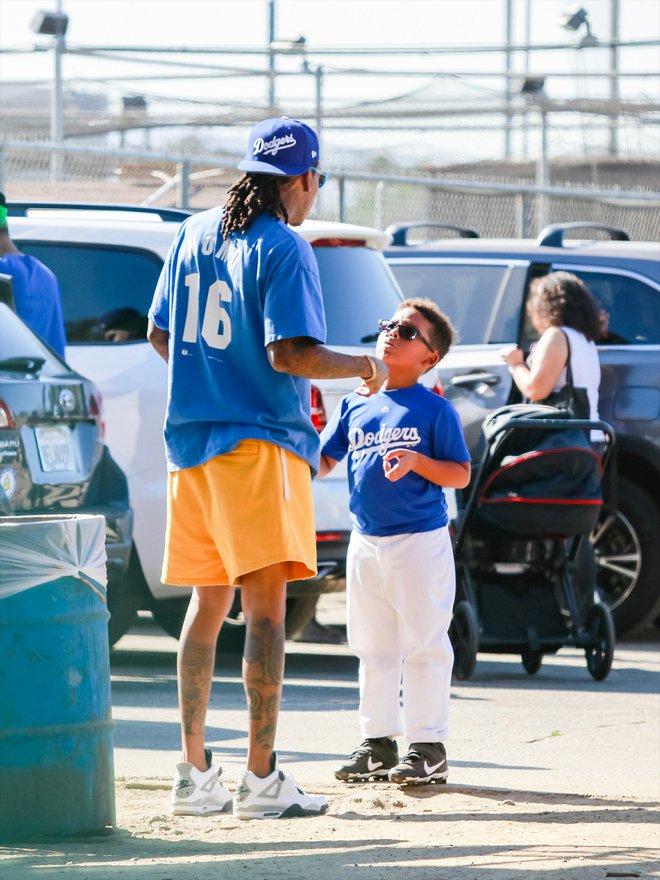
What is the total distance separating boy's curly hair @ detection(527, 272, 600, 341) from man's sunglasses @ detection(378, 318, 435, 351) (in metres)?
3.00

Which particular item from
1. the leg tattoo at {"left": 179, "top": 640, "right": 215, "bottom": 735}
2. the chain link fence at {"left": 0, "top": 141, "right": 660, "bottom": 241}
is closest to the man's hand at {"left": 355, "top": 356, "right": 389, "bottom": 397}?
the leg tattoo at {"left": 179, "top": 640, "right": 215, "bottom": 735}

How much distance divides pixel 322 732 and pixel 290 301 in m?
2.41

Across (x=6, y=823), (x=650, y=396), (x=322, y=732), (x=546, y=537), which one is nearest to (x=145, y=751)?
(x=322, y=732)

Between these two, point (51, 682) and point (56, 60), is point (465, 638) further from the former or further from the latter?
point (56, 60)

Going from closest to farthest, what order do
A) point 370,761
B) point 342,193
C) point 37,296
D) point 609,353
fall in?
point 370,761 → point 37,296 → point 609,353 → point 342,193

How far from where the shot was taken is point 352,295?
8109 millimetres

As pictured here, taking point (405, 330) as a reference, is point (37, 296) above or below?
below

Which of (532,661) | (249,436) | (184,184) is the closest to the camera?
(249,436)

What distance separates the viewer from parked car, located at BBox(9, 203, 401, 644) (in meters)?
7.88

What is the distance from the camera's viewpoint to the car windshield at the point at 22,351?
6.90 m

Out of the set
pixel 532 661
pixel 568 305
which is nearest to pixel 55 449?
pixel 532 661

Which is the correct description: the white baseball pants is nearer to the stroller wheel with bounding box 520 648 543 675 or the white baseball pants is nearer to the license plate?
the license plate

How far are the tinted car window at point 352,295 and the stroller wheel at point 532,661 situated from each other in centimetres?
169

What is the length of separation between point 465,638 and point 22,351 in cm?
249
